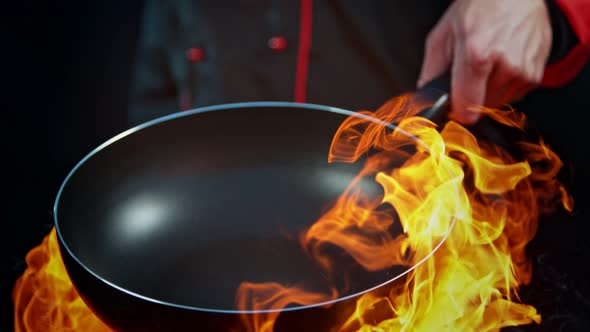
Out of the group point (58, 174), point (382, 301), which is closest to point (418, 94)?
point (382, 301)

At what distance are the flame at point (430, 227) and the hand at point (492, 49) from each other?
0.16ft

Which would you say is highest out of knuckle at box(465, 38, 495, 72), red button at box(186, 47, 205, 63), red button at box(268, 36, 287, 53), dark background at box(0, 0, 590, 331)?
knuckle at box(465, 38, 495, 72)

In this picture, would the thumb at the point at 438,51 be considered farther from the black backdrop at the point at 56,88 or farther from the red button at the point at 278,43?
the black backdrop at the point at 56,88

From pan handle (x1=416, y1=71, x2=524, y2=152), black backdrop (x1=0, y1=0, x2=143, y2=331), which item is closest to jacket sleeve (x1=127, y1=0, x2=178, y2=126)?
black backdrop (x1=0, y1=0, x2=143, y2=331)

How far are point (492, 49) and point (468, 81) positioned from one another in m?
0.07

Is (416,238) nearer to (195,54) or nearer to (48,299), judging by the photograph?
(48,299)

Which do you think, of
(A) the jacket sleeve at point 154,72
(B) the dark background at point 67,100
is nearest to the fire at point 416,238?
(B) the dark background at point 67,100

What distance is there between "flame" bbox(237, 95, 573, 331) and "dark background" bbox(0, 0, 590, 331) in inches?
11.4

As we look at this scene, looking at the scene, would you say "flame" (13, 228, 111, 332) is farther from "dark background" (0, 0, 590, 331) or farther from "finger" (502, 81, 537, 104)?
"finger" (502, 81, 537, 104)

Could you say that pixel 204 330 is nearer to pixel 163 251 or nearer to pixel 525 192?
pixel 163 251

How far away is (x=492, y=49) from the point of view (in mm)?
697

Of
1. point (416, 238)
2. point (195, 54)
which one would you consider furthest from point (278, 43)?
point (416, 238)

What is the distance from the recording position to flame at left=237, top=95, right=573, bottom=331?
18.9 inches

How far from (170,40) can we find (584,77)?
0.92 m
